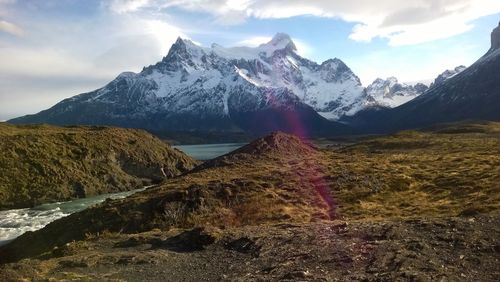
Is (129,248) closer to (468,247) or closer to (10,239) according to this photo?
(468,247)

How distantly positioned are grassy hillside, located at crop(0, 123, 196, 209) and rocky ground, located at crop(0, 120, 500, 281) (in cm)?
2527

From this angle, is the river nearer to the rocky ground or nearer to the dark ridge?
the rocky ground

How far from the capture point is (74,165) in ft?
313

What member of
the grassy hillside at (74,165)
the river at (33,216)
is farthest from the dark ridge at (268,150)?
the grassy hillside at (74,165)

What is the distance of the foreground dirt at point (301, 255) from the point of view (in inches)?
940

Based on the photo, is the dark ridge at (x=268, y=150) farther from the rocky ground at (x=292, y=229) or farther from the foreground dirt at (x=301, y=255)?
the foreground dirt at (x=301, y=255)

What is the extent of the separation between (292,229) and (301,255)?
7487 millimetres

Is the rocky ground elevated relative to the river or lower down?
elevated

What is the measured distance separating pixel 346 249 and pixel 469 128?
6915 inches

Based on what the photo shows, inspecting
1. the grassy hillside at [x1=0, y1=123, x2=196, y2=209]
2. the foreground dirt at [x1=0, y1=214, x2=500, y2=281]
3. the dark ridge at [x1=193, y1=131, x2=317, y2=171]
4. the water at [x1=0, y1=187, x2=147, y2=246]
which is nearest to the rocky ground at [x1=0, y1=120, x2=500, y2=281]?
the foreground dirt at [x1=0, y1=214, x2=500, y2=281]

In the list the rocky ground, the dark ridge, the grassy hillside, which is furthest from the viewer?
the grassy hillside

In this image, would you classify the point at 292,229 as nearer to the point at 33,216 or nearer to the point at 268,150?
the point at 33,216

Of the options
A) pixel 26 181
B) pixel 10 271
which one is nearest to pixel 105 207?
pixel 10 271

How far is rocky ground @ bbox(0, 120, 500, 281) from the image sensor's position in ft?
82.8
